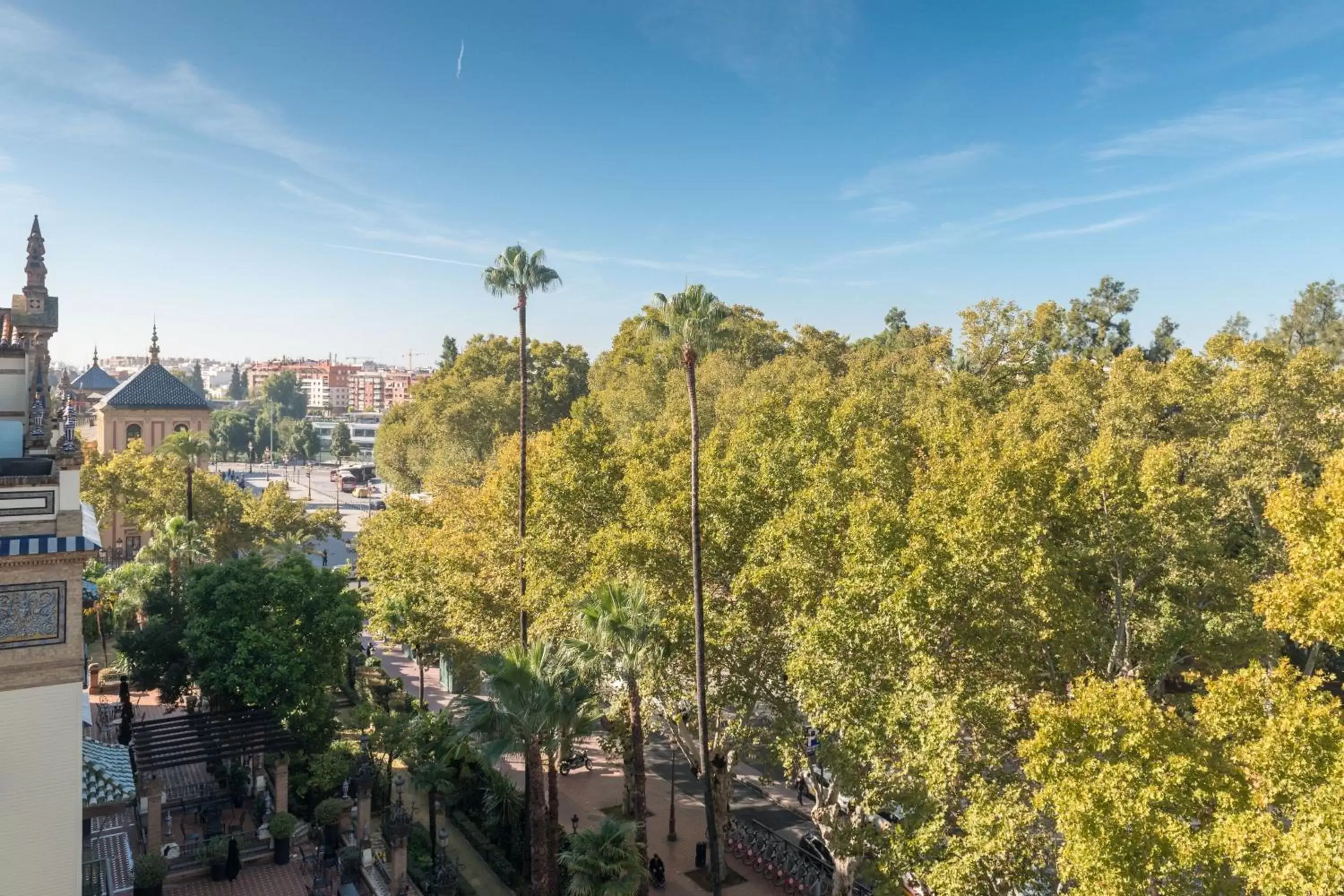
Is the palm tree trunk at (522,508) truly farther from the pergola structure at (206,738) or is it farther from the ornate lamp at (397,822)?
the pergola structure at (206,738)

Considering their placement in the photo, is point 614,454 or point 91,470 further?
point 91,470

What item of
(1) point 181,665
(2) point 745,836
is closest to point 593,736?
(2) point 745,836

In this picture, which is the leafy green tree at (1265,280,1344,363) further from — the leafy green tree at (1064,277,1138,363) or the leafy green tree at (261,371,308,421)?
the leafy green tree at (261,371,308,421)

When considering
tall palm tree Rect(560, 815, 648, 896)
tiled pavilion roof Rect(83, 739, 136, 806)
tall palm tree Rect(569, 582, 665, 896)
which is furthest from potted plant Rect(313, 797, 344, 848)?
tall palm tree Rect(569, 582, 665, 896)

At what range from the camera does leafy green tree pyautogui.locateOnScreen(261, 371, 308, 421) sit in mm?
165625

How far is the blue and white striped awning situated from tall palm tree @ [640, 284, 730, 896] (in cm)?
1081

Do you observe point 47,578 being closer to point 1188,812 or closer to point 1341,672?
point 1188,812

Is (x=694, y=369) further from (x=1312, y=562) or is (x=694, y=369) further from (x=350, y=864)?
(x=350, y=864)

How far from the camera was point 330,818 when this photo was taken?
20.8 metres

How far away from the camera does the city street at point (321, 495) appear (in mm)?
62094

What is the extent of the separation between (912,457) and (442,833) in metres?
17.6

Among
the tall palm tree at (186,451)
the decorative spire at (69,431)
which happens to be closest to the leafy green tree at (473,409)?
the tall palm tree at (186,451)

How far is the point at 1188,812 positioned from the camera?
36.4 ft

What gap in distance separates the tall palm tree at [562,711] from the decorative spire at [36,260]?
39.3 ft
